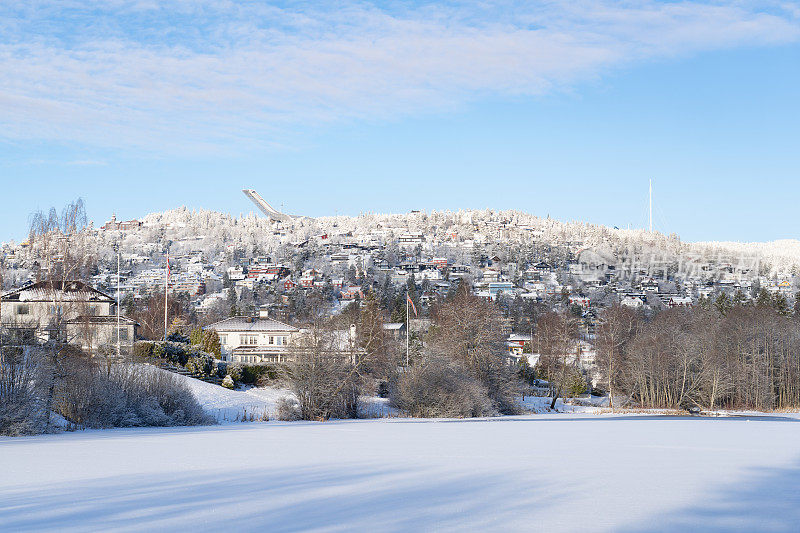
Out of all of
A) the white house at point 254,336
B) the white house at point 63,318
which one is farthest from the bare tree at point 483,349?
the white house at point 254,336

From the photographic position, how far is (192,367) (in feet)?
159

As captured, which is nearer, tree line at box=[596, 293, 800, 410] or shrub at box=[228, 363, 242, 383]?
shrub at box=[228, 363, 242, 383]

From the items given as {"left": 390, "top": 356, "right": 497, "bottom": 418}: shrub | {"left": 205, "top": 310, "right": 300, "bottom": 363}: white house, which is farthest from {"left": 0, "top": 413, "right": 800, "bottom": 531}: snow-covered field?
{"left": 205, "top": 310, "right": 300, "bottom": 363}: white house

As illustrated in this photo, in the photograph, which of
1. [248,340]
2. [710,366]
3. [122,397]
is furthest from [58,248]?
[710,366]

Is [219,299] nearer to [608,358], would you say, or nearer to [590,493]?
[608,358]

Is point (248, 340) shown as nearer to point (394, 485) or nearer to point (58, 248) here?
point (58, 248)

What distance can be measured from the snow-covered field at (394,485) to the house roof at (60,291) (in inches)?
1074

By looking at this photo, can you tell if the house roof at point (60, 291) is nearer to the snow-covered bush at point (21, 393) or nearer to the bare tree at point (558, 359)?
the snow-covered bush at point (21, 393)

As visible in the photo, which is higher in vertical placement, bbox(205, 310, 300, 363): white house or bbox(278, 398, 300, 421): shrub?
bbox(205, 310, 300, 363): white house

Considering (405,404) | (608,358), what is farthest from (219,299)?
(405,404)

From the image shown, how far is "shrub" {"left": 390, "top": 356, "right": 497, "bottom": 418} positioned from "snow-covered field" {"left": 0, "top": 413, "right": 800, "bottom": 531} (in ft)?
62.0

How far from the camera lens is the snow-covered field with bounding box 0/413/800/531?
9.98 m

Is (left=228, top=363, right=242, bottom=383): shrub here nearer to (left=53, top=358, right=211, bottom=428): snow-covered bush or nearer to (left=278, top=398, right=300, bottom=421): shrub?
(left=278, top=398, right=300, bottom=421): shrub

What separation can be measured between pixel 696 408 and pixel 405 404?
939 inches
